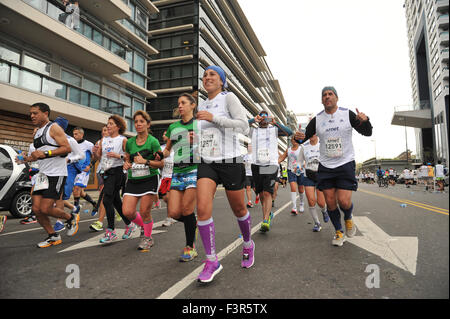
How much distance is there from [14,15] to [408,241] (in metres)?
16.3

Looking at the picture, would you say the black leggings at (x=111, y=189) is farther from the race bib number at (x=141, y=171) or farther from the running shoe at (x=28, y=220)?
the running shoe at (x=28, y=220)

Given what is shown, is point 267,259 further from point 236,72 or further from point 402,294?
point 236,72

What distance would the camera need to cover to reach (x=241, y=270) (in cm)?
277

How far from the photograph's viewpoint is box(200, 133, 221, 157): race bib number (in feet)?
9.35

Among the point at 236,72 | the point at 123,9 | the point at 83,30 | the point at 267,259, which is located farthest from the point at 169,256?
the point at 236,72

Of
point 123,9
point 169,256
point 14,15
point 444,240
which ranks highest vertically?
point 123,9

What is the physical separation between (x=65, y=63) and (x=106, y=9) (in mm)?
4848

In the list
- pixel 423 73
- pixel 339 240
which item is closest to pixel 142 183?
pixel 339 240

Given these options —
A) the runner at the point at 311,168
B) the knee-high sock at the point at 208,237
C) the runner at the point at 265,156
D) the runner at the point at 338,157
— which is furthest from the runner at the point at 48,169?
the runner at the point at 311,168

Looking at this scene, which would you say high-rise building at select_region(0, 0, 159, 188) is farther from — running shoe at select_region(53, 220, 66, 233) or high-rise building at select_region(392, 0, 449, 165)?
high-rise building at select_region(392, 0, 449, 165)

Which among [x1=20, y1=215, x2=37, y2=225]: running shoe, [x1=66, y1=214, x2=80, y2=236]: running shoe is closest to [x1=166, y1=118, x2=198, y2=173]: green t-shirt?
[x1=66, y1=214, x2=80, y2=236]: running shoe

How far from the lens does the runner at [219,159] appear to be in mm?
2701

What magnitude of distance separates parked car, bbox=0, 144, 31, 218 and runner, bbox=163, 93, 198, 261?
562 cm

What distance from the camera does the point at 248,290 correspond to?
222cm
